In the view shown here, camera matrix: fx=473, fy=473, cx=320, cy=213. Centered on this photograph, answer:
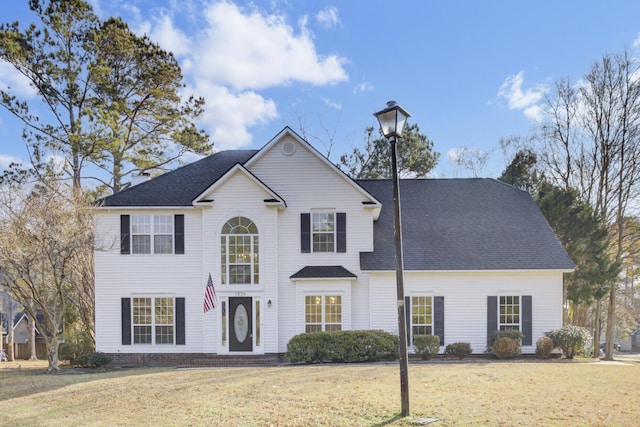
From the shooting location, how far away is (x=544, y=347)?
57.8ft

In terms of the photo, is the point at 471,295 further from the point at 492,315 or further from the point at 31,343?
the point at 31,343

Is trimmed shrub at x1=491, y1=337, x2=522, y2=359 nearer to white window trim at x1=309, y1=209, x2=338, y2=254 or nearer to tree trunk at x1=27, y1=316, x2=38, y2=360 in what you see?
white window trim at x1=309, y1=209, x2=338, y2=254

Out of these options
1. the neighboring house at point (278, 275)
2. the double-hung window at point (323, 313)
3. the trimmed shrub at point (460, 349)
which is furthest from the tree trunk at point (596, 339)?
the double-hung window at point (323, 313)

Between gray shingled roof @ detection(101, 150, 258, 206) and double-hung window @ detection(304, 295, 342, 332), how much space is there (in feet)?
20.7

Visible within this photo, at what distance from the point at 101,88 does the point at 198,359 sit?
18083mm

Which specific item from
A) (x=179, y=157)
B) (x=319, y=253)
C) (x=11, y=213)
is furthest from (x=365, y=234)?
(x=179, y=157)

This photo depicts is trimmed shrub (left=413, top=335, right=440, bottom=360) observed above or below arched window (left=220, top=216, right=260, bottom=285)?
below

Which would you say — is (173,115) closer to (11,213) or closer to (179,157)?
(179,157)

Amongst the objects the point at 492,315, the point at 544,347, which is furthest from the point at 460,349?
the point at 544,347

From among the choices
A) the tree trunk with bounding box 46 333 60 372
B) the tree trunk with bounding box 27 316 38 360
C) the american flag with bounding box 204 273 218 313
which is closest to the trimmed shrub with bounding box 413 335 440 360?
the american flag with bounding box 204 273 218 313

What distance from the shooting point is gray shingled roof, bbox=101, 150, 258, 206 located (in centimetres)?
1894

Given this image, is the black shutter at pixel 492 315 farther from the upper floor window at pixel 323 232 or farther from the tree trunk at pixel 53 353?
the tree trunk at pixel 53 353

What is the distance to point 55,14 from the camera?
25.8m

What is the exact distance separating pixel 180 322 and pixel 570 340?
14.8 metres
